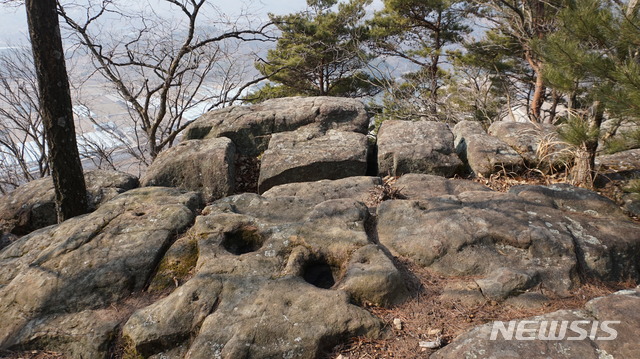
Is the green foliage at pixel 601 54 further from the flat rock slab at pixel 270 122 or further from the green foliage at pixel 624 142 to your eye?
the flat rock slab at pixel 270 122

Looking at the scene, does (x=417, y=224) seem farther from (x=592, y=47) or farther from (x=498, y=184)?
(x=592, y=47)

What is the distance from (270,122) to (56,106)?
326cm

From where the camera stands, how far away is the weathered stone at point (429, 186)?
481 centimetres

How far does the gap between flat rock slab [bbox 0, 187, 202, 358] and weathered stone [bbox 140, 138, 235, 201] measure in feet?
3.46

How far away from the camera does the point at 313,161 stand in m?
5.75


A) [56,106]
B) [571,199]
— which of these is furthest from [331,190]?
[56,106]

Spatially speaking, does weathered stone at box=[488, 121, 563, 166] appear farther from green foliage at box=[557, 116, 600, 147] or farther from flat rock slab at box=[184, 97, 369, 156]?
flat rock slab at box=[184, 97, 369, 156]

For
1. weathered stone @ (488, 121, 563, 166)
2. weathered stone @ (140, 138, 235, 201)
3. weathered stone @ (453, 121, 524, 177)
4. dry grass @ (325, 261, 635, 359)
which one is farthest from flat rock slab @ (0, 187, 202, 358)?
weathered stone @ (488, 121, 563, 166)

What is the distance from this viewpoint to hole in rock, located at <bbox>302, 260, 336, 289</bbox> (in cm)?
351

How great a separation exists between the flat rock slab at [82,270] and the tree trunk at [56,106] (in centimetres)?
63

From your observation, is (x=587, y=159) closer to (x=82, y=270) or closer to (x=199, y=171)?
(x=199, y=171)

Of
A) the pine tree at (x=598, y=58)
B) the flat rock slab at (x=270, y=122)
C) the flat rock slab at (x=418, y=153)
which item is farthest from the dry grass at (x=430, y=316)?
the flat rock slab at (x=270, y=122)

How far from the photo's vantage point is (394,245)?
3.80m

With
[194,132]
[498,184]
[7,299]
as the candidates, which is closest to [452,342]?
[498,184]
